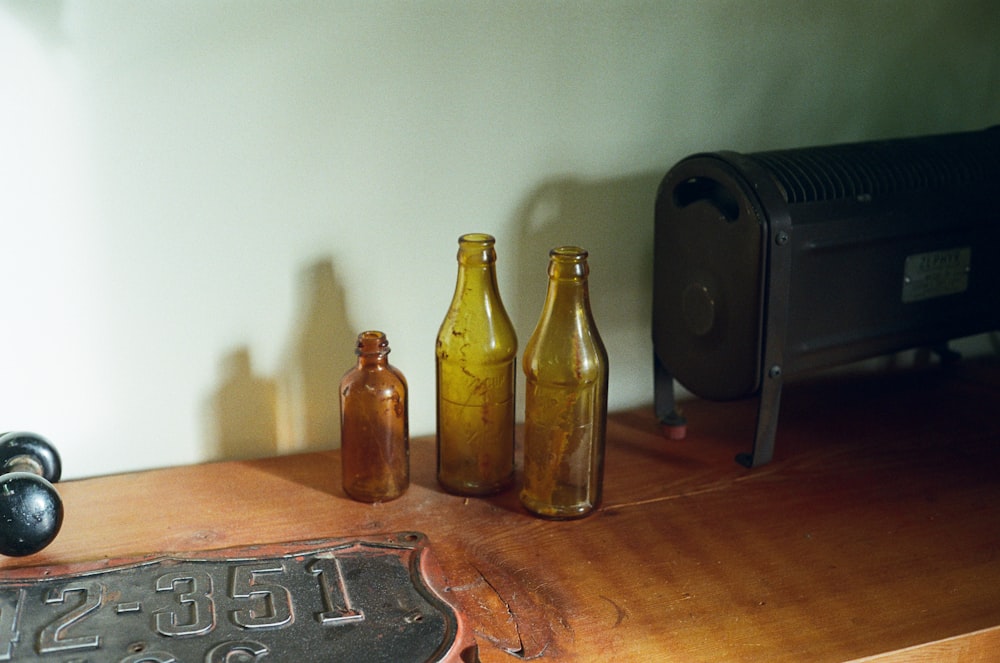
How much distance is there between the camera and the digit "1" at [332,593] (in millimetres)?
916

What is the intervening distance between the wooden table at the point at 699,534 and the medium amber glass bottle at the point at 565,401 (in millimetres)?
33

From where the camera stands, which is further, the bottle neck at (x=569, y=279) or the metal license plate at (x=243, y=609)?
the bottle neck at (x=569, y=279)

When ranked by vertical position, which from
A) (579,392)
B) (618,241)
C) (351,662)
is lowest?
(351,662)

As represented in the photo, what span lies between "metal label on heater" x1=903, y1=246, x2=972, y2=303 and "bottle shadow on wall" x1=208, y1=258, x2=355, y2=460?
2.43 ft

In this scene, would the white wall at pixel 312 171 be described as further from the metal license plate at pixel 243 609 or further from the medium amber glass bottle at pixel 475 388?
the metal license plate at pixel 243 609

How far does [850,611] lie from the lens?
37.5 inches

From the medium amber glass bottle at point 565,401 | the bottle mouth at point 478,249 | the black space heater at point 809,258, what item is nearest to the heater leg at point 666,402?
the black space heater at point 809,258

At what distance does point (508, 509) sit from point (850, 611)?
1.29 ft

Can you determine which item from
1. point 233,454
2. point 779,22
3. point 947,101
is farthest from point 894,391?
point 233,454

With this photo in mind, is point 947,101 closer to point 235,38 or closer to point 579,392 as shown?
A: point 579,392

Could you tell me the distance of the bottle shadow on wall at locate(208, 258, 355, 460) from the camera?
4.08ft

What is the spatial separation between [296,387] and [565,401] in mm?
375

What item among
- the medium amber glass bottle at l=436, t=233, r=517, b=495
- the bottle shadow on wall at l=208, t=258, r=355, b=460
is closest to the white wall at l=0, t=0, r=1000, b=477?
the bottle shadow on wall at l=208, t=258, r=355, b=460

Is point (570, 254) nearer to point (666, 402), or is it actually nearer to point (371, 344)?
point (371, 344)
